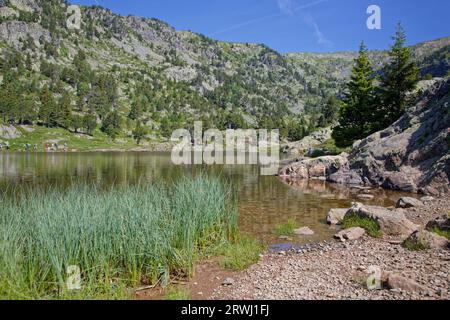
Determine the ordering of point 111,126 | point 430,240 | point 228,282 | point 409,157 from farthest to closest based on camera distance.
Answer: point 111,126, point 409,157, point 430,240, point 228,282

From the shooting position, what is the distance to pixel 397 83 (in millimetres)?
46844

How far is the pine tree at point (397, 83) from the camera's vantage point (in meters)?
46.3

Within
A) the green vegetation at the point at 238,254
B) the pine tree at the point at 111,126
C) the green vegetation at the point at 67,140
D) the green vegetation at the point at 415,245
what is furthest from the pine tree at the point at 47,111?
the green vegetation at the point at 415,245

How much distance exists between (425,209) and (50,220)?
1804 centimetres

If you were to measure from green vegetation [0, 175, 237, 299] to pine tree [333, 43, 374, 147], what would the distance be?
43.1m

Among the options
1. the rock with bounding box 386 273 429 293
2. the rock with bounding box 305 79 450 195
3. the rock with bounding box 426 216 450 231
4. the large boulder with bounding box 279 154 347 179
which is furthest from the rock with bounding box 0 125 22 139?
the rock with bounding box 386 273 429 293

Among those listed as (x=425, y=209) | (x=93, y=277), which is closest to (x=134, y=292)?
(x=93, y=277)

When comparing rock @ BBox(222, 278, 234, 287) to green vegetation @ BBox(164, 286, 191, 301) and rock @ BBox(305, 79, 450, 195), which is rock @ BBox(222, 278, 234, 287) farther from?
rock @ BBox(305, 79, 450, 195)

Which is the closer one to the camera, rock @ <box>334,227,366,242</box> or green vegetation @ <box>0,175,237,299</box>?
green vegetation @ <box>0,175,237,299</box>

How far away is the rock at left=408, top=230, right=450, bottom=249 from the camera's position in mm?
Answer: 11128

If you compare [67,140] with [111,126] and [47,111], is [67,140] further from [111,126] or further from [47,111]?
[111,126]

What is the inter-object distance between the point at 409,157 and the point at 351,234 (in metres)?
18.8

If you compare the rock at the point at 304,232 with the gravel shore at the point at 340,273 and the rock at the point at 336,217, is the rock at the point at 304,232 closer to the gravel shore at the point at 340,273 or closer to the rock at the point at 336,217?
the rock at the point at 336,217

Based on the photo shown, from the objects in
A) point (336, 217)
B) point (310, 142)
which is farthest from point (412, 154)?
point (310, 142)
